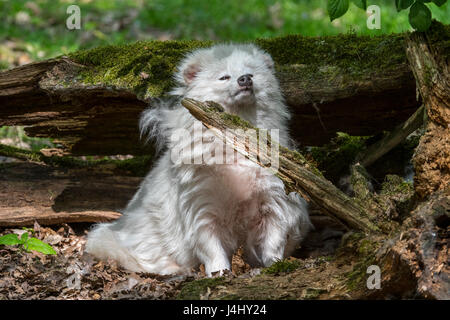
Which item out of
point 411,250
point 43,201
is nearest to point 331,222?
point 411,250

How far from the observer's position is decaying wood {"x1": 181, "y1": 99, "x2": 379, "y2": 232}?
354 cm

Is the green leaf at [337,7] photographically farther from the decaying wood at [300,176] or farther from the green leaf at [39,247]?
the green leaf at [39,247]

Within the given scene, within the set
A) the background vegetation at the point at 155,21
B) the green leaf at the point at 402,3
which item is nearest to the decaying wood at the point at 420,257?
the green leaf at the point at 402,3

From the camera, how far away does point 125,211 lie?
537cm

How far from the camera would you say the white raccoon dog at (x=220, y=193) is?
4395mm

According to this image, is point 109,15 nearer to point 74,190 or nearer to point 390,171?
point 74,190

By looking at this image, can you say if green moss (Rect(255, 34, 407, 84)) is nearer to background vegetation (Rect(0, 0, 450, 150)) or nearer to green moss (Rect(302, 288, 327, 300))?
green moss (Rect(302, 288, 327, 300))

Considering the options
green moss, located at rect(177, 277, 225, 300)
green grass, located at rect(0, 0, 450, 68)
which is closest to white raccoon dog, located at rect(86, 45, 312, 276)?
green moss, located at rect(177, 277, 225, 300)

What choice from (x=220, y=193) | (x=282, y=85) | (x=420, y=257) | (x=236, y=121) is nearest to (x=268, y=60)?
(x=282, y=85)

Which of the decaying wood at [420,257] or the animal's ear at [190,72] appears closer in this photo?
the decaying wood at [420,257]

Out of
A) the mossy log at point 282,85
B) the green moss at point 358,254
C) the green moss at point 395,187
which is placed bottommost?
the green moss at point 358,254

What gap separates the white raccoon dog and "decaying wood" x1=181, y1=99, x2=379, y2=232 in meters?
0.54

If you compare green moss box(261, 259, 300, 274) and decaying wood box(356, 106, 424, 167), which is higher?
decaying wood box(356, 106, 424, 167)

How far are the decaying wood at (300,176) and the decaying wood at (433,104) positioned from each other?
44 centimetres
